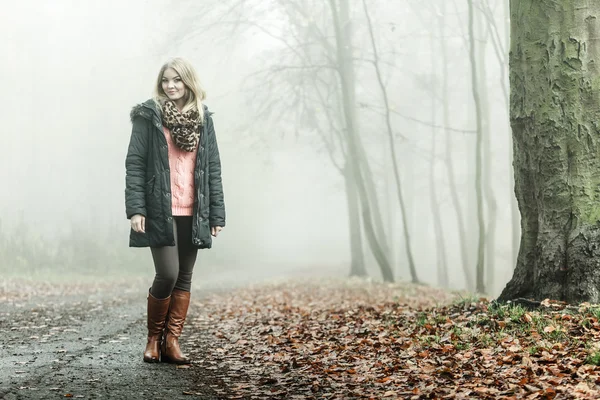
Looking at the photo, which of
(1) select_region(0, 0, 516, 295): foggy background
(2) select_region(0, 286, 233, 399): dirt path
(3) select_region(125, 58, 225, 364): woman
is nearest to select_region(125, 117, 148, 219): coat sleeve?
(3) select_region(125, 58, 225, 364): woman

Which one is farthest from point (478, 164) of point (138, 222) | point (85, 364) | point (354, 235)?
point (85, 364)

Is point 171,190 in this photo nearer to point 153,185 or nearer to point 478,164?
point 153,185

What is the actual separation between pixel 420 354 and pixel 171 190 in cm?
237

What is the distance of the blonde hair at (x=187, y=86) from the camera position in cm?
507

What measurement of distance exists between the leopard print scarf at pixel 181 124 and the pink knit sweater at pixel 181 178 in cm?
7

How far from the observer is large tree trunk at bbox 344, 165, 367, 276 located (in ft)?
71.1

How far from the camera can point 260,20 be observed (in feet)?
64.7

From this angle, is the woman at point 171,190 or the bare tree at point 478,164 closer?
the woman at point 171,190

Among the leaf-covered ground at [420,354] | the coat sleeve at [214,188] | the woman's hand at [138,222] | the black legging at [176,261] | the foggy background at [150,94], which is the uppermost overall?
the foggy background at [150,94]

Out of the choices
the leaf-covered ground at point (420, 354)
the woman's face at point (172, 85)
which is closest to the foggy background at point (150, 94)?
the leaf-covered ground at point (420, 354)

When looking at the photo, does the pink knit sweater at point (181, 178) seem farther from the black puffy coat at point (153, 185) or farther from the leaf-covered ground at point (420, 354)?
the leaf-covered ground at point (420, 354)

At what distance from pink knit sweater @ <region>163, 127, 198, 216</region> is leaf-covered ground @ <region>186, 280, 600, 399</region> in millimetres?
1370

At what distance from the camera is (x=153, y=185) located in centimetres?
490

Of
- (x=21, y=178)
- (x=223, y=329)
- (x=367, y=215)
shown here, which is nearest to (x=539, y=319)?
(x=223, y=329)
